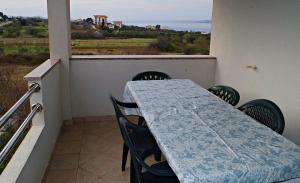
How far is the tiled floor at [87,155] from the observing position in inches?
95.0

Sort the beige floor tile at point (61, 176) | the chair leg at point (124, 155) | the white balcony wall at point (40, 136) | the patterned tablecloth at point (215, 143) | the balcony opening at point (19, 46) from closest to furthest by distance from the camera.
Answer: the patterned tablecloth at point (215, 143) < the white balcony wall at point (40, 136) < the beige floor tile at point (61, 176) < the chair leg at point (124, 155) < the balcony opening at point (19, 46)

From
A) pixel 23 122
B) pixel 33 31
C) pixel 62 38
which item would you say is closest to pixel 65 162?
pixel 23 122

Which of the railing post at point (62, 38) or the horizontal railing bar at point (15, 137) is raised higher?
the railing post at point (62, 38)

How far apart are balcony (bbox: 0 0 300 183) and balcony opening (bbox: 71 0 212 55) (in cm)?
22

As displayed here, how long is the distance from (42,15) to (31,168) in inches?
81.5

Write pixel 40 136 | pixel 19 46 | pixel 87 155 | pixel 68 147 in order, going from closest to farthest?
1. pixel 40 136
2. pixel 87 155
3. pixel 68 147
4. pixel 19 46

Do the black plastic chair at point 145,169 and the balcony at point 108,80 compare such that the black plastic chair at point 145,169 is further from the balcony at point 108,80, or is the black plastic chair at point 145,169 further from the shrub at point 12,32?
the shrub at point 12,32

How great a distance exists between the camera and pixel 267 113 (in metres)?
2.05

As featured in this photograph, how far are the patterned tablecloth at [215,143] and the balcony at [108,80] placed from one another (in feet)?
2.63

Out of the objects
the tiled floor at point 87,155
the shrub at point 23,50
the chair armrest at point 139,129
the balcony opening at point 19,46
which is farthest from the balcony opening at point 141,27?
the chair armrest at point 139,129

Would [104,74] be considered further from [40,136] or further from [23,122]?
[23,122]

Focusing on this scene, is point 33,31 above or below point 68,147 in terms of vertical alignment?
above

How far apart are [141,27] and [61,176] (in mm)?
2399

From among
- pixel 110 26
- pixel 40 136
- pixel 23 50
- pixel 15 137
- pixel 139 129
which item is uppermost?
pixel 110 26
